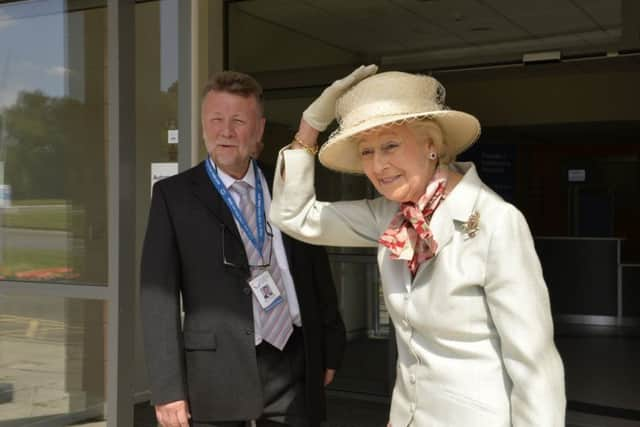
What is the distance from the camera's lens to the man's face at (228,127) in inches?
89.4

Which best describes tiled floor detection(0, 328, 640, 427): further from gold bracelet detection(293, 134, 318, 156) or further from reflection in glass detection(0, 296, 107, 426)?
gold bracelet detection(293, 134, 318, 156)

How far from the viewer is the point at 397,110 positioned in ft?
5.31

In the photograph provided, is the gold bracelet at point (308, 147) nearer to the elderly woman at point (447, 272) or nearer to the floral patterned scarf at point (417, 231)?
the elderly woman at point (447, 272)

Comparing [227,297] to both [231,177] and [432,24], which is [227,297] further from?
[432,24]

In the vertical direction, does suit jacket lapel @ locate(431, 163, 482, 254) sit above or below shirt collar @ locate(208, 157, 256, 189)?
below

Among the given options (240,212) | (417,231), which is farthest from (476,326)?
(240,212)

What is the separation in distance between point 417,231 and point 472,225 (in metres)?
0.12

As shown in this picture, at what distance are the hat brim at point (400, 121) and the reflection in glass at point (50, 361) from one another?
2704mm

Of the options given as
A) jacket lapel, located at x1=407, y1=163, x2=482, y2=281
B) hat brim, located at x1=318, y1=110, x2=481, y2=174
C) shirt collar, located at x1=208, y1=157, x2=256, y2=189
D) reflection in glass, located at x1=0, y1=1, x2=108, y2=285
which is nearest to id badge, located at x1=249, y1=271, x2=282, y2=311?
shirt collar, located at x1=208, y1=157, x2=256, y2=189

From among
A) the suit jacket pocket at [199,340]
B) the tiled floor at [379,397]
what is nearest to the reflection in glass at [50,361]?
the tiled floor at [379,397]

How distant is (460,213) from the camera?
1.57 metres

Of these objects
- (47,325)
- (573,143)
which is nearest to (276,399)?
(47,325)

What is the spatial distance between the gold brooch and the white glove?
447mm

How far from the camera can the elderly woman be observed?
1.48 m
